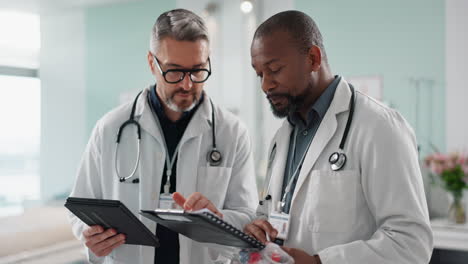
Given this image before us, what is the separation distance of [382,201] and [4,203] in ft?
9.19

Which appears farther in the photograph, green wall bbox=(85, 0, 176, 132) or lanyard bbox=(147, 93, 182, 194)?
green wall bbox=(85, 0, 176, 132)

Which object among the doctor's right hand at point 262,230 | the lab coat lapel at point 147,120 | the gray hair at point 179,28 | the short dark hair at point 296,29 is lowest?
the doctor's right hand at point 262,230

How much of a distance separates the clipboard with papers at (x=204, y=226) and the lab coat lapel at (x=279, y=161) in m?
0.24

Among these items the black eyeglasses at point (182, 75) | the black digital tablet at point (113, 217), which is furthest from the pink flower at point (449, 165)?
the black digital tablet at point (113, 217)

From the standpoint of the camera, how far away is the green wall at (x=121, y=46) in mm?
5453

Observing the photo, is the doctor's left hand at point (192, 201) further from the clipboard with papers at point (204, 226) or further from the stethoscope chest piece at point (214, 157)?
the stethoscope chest piece at point (214, 157)

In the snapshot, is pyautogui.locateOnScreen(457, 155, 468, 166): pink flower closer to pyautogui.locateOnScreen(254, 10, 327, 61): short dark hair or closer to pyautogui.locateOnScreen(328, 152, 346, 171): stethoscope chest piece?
pyautogui.locateOnScreen(254, 10, 327, 61): short dark hair

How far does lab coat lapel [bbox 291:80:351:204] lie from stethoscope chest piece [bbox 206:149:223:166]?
533mm

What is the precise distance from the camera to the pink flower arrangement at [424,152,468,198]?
3.74 metres

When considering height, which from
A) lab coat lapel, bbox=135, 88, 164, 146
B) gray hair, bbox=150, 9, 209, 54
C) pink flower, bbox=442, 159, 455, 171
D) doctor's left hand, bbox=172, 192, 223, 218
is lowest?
pink flower, bbox=442, 159, 455, 171

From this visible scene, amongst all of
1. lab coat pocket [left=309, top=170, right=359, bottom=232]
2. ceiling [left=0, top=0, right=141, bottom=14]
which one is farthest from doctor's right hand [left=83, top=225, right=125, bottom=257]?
ceiling [left=0, top=0, right=141, bottom=14]

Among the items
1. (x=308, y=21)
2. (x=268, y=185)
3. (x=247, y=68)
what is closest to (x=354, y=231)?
(x=268, y=185)

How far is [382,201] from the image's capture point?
1.33 meters

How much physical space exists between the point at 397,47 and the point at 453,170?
119 centimetres
